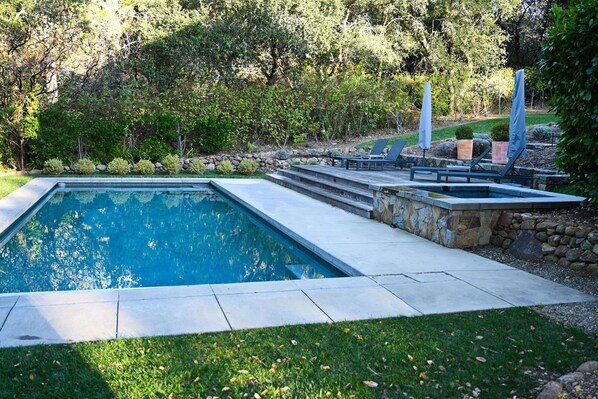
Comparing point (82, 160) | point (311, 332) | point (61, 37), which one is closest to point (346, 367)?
point (311, 332)

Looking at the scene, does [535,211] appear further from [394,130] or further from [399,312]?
[394,130]

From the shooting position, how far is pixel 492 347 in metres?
3.65

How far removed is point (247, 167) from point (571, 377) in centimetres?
1331

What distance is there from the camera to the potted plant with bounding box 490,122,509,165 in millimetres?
12211

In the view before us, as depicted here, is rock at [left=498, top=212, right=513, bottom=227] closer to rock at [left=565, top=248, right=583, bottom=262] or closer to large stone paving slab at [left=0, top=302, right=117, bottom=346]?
rock at [left=565, top=248, right=583, bottom=262]

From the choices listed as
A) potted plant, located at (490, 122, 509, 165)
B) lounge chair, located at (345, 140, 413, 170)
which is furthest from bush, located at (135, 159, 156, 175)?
potted plant, located at (490, 122, 509, 165)

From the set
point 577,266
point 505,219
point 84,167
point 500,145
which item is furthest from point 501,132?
point 84,167

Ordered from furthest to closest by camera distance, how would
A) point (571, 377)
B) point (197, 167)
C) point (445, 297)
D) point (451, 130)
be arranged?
point (451, 130), point (197, 167), point (445, 297), point (571, 377)

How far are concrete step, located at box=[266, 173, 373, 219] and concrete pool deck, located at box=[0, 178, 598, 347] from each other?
2.37 meters

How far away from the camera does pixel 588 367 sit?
3.13 m

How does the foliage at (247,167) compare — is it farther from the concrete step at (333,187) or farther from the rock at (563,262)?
the rock at (563,262)

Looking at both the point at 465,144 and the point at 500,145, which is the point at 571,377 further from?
the point at 465,144

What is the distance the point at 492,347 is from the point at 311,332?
1.26 meters

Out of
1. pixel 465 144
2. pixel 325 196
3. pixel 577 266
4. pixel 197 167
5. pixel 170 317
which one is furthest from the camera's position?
pixel 197 167
